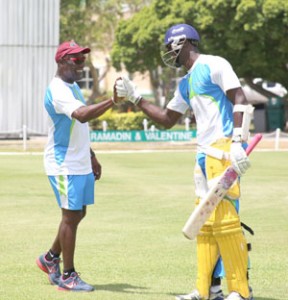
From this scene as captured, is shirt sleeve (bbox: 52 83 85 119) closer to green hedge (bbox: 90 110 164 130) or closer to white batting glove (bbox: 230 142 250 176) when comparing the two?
white batting glove (bbox: 230 142 250 176)

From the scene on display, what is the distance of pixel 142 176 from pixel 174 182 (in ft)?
5.43

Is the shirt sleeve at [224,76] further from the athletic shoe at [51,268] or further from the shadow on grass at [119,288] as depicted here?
the athletic shoe at [51,268]

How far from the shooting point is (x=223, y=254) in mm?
7910

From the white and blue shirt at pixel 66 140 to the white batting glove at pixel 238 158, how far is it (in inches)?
67.6

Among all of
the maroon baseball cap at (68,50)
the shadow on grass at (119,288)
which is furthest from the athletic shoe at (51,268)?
the maroon baseball cap at (68,50)

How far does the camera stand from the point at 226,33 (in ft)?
154

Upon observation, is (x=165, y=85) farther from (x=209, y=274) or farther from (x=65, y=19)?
(x=209, y=274)

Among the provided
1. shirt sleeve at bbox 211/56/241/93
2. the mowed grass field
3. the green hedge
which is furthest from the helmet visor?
the green hedge

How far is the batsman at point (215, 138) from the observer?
25.5ft

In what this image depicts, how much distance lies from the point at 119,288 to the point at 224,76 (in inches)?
89.8

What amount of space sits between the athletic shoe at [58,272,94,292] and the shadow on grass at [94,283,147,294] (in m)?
0.14

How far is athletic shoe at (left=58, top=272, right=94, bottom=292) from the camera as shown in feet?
29.1

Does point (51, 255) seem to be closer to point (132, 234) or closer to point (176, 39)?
point (176, 39)

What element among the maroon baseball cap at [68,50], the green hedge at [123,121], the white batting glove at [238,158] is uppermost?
the maroon baseball cap at [68,50]
